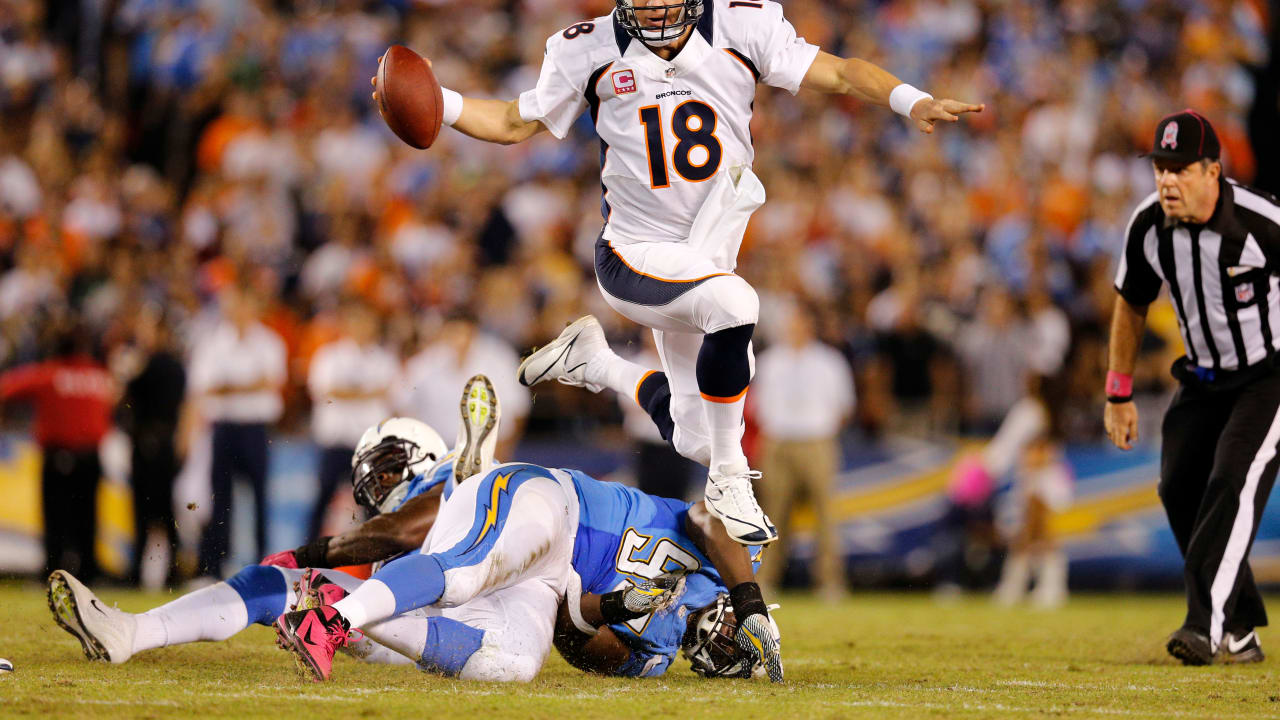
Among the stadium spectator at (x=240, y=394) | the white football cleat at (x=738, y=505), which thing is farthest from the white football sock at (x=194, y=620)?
the stadium spectator at (x=240, y=394)

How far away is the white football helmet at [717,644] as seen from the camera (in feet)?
17.3

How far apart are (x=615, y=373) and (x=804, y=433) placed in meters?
4.89

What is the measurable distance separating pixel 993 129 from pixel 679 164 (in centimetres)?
917

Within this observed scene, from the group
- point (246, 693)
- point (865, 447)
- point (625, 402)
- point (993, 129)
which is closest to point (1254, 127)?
point (993, 129)

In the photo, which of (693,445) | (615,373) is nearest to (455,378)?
(615,373)

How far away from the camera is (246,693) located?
456 cm

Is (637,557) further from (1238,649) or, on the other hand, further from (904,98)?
(1238,649)

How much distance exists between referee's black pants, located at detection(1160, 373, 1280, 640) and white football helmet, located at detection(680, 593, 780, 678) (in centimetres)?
207

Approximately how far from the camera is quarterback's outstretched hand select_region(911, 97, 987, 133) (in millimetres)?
5148

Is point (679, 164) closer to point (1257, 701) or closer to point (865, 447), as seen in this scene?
point (1257, 701)

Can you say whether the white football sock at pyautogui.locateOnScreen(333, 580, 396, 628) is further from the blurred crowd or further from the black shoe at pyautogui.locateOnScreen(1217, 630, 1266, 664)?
the blurred crowd

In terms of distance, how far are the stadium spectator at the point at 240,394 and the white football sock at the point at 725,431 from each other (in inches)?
229

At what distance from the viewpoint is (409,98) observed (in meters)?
5.41

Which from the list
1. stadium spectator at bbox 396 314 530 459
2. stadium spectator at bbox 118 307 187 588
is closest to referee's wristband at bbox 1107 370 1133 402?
stadium spectator at bbox 396 314 530 459
